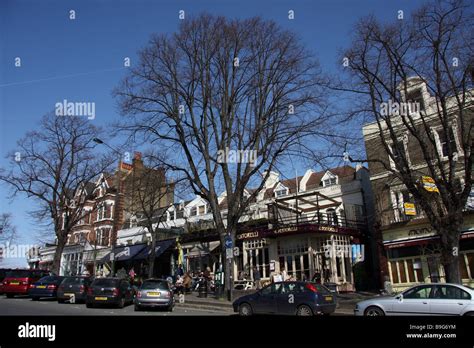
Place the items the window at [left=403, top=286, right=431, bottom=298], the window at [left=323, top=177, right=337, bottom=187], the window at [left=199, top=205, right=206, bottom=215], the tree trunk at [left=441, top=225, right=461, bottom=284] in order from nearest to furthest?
the window at [left=403, top=286, right=431, bottom=298]
the tree trunk at [left=441, top=225, right=461, bottom=284]
the window at [left=323, top=177, right=337, bottom=187]
the window at [left=199, top=205, right=206, bottom=215]

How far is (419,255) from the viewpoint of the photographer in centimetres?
2522

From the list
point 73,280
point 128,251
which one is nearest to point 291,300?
point 73,280

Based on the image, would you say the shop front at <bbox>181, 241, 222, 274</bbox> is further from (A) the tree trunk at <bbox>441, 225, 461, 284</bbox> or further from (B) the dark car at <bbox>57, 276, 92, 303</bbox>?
(A) the tree trunk at <bbox>441, 225, 461, 284</bbox>

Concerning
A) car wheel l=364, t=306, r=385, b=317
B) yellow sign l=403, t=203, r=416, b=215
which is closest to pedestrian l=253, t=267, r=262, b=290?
yellow sign l=403, t=203, r=416, b=215

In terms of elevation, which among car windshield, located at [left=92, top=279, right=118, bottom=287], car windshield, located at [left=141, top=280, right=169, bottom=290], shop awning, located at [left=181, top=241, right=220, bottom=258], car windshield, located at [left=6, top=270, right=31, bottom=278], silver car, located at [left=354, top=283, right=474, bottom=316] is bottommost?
silver car, located at [left=354, top=283, right=474, bottom=316]

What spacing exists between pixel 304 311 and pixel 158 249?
2574 cm

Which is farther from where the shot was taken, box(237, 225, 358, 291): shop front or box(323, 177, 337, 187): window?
box(323, 177, 337, 187): window

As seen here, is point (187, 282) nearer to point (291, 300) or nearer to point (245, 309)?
point (245, 309)

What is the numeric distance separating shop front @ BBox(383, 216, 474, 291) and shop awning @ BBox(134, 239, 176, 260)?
1989 centimetres

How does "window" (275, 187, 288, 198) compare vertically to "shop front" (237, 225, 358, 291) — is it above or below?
above

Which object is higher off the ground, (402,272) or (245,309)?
(402,272)

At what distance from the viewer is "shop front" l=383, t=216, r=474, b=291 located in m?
23.2
